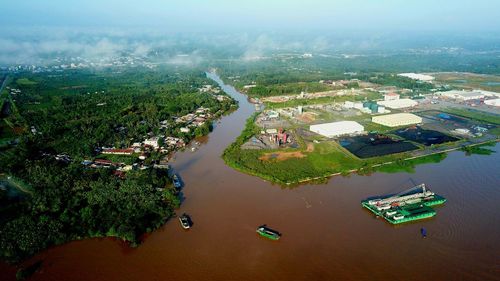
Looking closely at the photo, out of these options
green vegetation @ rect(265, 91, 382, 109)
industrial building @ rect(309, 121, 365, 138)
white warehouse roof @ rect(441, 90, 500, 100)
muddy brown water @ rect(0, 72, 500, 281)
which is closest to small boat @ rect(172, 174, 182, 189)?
muddy brown water @ rect(0, 72, 500, 281)

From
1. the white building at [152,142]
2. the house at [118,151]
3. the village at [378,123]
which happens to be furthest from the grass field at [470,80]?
the house at [118,151]

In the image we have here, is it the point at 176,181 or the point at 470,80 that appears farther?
the point at 470,80

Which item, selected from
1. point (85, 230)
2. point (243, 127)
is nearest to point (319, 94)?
point (243, 127)

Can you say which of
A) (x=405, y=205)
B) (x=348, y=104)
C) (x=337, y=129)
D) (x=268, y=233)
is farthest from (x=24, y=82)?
(x=405, y=205)

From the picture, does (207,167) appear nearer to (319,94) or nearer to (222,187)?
(222,187)

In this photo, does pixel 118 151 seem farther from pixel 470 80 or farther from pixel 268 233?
pixel 470 80

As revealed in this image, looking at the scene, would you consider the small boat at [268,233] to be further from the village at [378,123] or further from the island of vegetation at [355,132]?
the village at [378,123]

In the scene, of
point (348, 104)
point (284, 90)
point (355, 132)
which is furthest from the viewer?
point (284, 90)
